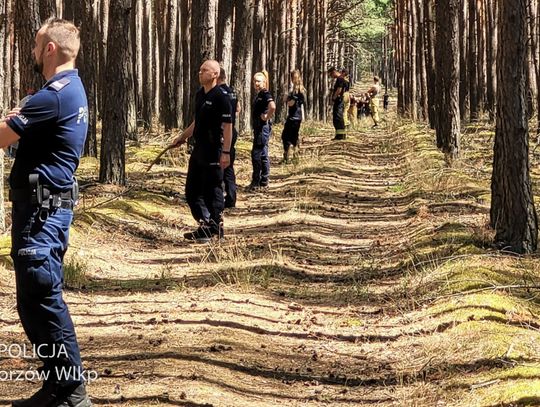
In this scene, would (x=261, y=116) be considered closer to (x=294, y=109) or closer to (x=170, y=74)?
(x=294, y=109)

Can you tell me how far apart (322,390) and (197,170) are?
5040 mm

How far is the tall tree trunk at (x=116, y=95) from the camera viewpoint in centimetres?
1334

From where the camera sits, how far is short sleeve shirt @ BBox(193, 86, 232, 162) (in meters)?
10.0

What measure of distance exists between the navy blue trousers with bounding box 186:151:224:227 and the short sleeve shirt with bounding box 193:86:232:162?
0.12 meters

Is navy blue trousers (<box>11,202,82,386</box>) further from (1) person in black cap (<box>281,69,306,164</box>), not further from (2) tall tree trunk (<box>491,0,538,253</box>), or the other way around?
(1) person in black cap (<box>281,69,306,164</box>)

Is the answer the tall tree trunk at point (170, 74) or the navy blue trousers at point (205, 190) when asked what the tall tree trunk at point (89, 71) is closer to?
the tall tree trunk at point (170, 74)

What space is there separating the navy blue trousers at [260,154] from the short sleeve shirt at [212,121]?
4408mm

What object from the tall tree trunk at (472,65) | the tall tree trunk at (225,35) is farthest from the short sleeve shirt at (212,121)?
the tall tree trunk at (472,65)

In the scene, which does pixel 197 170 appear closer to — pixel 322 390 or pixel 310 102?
pixel 322 390

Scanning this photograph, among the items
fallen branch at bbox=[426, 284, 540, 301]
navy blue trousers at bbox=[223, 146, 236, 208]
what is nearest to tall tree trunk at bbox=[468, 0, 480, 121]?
navy blue trousers at bbox=[223, 146, 236, 208]

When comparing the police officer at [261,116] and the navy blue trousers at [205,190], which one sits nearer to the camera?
the navy blue trousers at [205,190]

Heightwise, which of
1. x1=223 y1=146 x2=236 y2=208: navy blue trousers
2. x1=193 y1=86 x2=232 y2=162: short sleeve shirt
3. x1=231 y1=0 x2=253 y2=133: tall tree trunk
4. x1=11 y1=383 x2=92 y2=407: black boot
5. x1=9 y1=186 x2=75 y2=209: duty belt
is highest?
x1=231 y1=0 x2=253 y2=133: tall tree trunk

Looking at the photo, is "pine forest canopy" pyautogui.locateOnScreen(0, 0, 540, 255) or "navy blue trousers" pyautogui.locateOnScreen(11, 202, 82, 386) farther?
Result: "pine forest canopy" pyautogui.locateOnScreen(0, 0, 540, 255)

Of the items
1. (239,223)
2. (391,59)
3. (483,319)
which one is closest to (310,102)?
(239,223)
